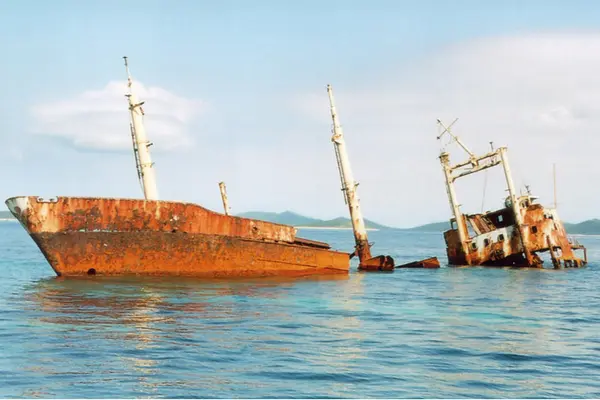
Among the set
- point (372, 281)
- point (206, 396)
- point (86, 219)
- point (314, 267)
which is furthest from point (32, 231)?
point (206, 396)

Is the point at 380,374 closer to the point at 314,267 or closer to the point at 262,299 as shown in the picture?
the point at 262,299

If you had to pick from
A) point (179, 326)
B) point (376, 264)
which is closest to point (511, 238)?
point (376, 264)

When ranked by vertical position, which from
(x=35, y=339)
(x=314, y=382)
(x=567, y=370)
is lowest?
(x=567, y=370)

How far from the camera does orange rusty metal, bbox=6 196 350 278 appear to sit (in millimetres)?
20828

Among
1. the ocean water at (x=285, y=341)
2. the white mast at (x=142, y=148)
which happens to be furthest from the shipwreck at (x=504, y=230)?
the white mast at (x=142, y=148)

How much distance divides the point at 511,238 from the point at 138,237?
18433mm

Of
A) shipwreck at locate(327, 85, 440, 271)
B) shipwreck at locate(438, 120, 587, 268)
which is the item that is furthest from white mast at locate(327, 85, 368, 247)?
shipwreck at locate(438, 120, 587, 268)

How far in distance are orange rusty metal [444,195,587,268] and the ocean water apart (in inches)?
400

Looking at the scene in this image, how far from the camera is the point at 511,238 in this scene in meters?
32.4

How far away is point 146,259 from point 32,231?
346 centimetres

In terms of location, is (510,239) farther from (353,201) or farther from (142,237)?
(142,237)

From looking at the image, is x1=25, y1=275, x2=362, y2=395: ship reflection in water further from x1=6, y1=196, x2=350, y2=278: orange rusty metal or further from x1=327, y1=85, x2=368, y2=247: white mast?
x1=327, y1=85, x2=368, y2=247: white mast

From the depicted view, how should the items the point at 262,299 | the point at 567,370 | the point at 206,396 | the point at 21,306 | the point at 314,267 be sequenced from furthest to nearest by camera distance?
the point at 314,267 → the point at 262,299 → the point at 21,306 → the point at 567,370 → the point at 206,396

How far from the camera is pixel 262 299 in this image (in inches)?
717
